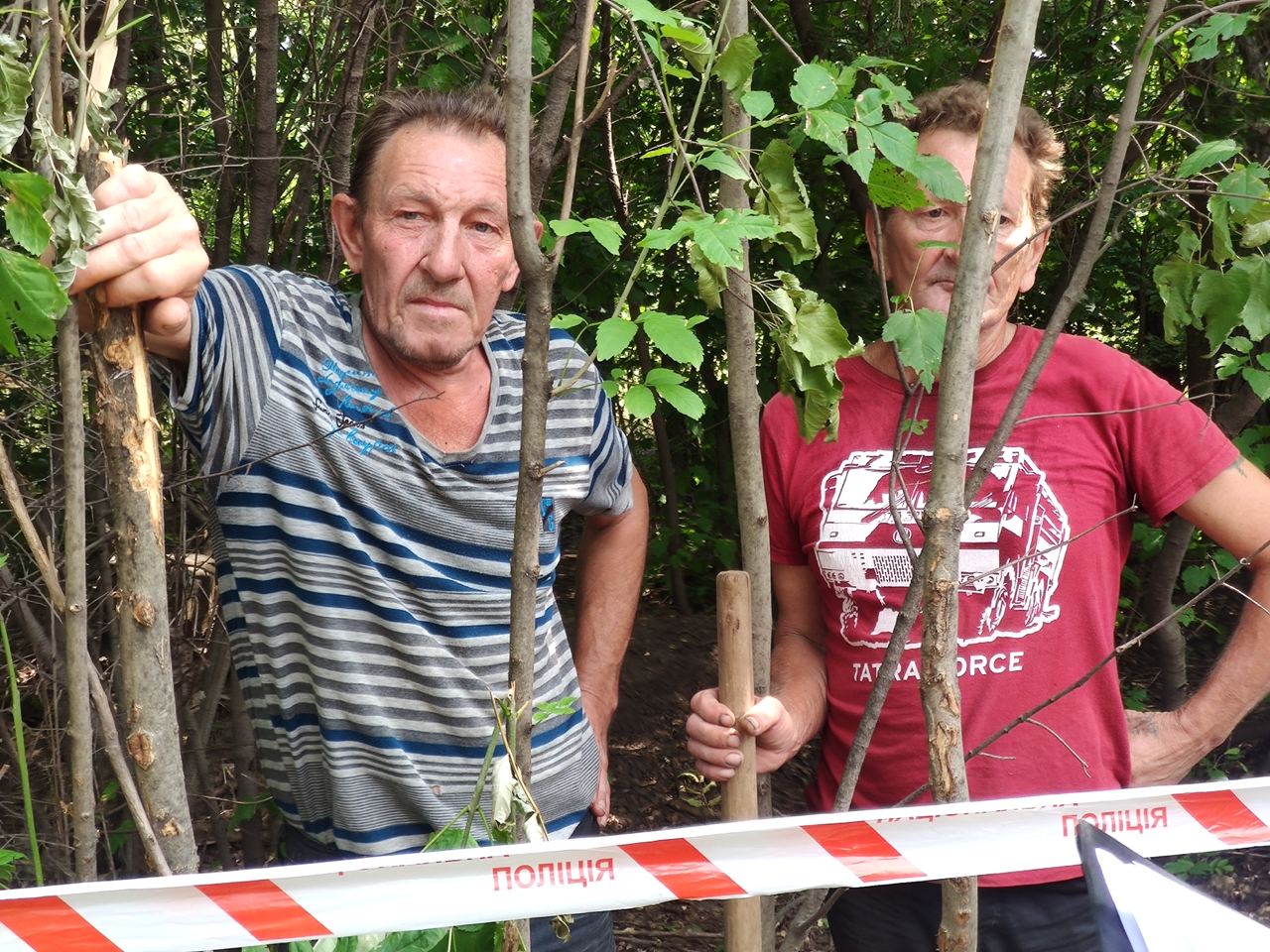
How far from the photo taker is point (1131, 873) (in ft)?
4.31

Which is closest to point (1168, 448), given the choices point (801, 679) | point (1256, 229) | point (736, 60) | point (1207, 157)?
point (1256, 229)

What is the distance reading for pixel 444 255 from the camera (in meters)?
2.25

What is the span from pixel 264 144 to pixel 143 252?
2.09m

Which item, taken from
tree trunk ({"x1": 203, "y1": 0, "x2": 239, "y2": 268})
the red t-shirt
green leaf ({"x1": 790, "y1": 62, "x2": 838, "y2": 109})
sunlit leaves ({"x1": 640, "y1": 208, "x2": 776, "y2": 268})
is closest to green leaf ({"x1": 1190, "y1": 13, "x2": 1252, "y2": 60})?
the red t-shirt

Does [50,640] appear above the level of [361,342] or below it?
below

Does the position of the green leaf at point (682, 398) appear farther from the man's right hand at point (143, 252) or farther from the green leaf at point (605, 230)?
the man's right hand at point (143, 252)

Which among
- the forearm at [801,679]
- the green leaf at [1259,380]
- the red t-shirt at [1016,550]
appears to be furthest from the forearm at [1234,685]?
the forearm at [801,679]

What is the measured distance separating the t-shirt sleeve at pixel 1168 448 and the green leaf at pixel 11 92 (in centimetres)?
188

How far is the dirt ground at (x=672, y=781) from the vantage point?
14.8ft

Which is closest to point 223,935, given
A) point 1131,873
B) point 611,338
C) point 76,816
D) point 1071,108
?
point 76,816

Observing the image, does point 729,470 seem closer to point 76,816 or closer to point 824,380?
point 824,380

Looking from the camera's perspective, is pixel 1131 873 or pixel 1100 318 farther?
pixel 1100 318

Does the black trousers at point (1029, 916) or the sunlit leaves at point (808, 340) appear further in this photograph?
the black trousers at point (1029, 916)

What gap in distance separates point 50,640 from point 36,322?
2324 mm
